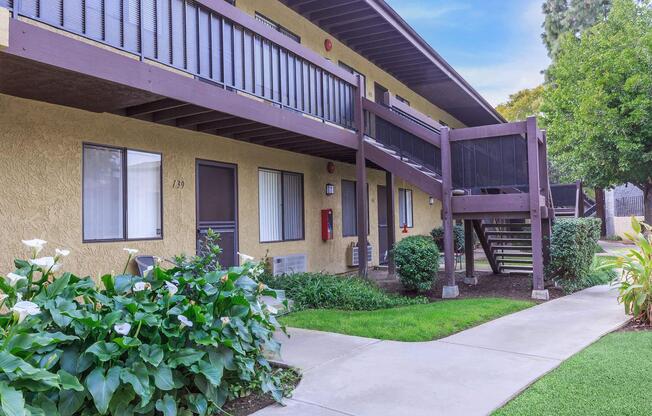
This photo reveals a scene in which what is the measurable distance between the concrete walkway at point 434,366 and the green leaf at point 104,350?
3.78 feet

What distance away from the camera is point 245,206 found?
884 centimetres

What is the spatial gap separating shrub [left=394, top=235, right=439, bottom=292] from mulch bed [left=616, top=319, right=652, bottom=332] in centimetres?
318

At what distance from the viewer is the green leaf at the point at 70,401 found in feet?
9.36

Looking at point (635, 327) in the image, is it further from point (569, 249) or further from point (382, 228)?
point (382, 228)

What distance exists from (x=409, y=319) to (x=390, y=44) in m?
8.61

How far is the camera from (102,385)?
2.90m

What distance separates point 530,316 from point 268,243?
15.9 ft

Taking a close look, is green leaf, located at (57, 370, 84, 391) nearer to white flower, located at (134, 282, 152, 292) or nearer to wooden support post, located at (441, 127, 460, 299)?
white flower, located at (134, 282, 152, 292)

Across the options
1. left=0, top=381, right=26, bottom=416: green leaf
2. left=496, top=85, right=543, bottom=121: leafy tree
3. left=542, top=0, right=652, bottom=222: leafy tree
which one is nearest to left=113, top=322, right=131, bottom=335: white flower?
left=0, top=381, right=26, bottom=416: green leaf

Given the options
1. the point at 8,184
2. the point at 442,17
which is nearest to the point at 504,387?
the point at 8,184

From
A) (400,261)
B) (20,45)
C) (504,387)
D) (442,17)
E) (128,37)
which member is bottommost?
(504,387)

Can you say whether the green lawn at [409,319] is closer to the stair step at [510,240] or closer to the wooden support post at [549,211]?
the wooden support post at [549,211]

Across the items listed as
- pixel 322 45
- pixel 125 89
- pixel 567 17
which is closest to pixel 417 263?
pixel 125 89

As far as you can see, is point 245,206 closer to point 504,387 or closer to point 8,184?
point 8,184
